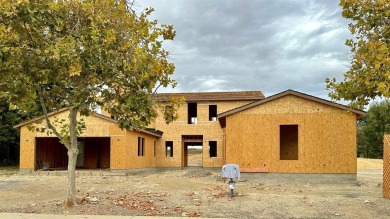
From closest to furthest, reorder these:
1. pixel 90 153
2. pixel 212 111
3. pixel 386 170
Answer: pixel 386 170 < pixel 90 153 < pixel 212 111

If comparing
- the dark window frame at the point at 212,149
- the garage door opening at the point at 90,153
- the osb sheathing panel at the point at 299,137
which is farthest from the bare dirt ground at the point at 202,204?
the dark window frame at the point at 212,149

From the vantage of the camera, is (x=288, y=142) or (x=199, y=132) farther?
(x=199, y=132)

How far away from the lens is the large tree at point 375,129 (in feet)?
171

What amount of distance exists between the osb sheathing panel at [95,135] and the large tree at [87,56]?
15328mm

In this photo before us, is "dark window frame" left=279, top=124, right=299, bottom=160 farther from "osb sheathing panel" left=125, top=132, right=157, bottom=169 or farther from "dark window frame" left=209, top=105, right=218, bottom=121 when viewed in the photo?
"dark window frame" left=209, top=105, right=218, bottom=121

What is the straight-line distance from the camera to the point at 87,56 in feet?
32.4

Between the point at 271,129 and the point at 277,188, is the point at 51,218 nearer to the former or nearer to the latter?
the point at 277,188

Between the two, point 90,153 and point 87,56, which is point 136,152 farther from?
point 87,56

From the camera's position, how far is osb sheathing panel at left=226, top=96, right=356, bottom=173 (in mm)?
20938

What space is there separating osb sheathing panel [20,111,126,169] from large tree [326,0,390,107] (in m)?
18.2

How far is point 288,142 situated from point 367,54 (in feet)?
58.1

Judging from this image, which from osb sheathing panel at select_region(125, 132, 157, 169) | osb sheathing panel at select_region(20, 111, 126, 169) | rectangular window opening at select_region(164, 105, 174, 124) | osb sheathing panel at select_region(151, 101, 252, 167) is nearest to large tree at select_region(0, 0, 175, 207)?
rectangular window opening at select_region(164, 105, 174, 124)

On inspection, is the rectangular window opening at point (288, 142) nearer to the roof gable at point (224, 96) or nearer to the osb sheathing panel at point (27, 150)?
the roof gable at point (224, 96)

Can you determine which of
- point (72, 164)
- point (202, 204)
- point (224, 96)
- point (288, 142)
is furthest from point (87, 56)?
point (224, 96)
